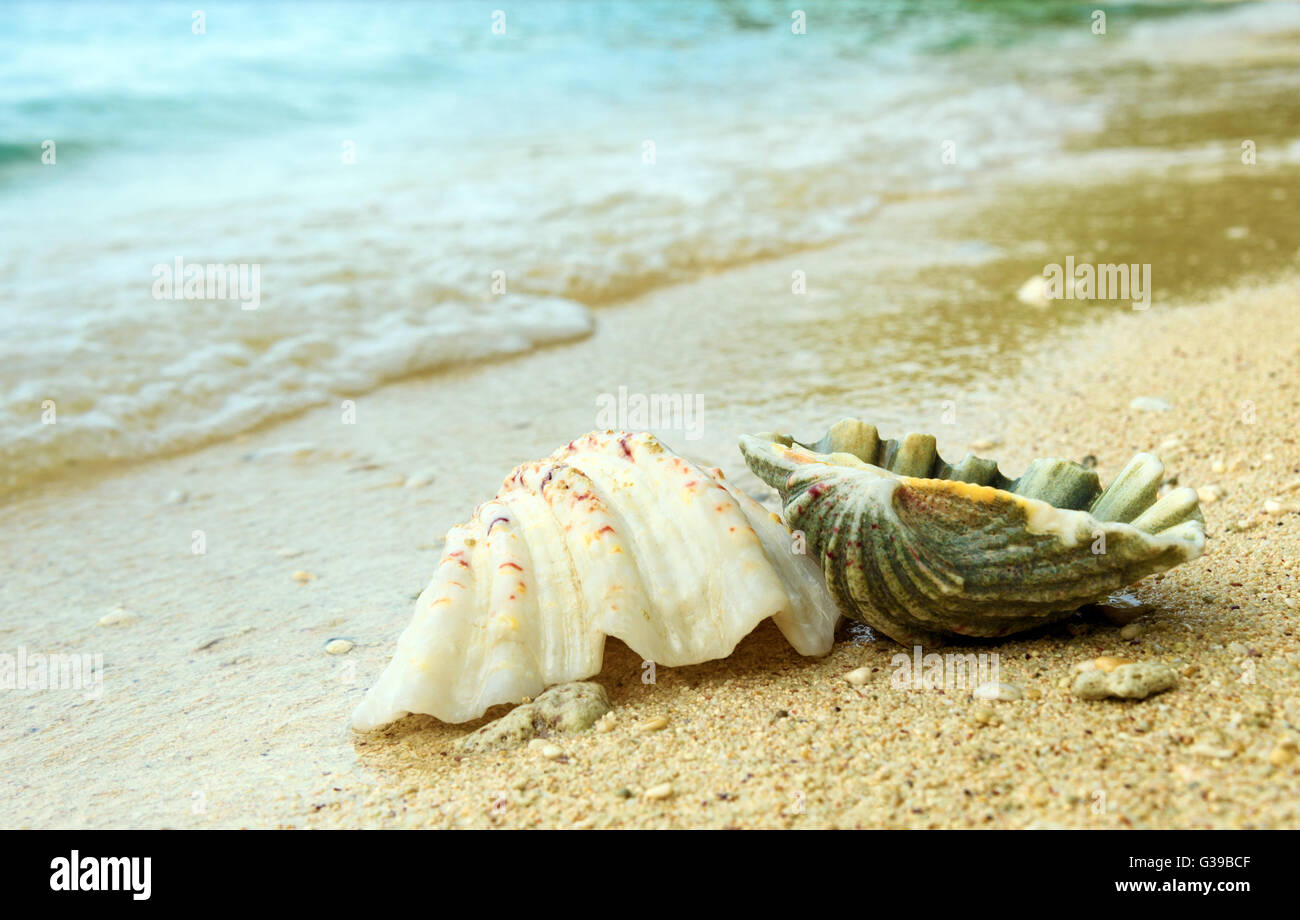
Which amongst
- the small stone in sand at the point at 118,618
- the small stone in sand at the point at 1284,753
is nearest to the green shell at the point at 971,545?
the small stone in sand at the point at 1284,753

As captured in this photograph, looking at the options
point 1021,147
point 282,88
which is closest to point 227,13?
point 282,88

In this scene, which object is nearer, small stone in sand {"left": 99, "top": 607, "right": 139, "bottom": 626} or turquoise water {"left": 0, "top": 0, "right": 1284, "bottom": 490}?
small stone in sand {"left": 99, "top": 607, "right": 139, "bottom": 626}

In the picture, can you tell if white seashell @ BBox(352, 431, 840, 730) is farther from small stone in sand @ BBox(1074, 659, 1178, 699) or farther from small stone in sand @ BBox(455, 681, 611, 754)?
→ small stone in sand @ BBox(1074, 659, 1178, 699)

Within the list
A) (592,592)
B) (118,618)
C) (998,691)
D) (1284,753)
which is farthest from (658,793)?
(118,618)

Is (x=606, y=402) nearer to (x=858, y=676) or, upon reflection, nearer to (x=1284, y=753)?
(x=858, y=676)

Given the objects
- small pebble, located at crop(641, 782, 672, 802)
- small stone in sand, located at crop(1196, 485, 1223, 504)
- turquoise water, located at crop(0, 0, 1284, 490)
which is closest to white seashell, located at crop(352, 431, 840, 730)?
small pebble, located at crop(641, 782, 672, 802)

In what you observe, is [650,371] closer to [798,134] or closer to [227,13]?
[798,134]

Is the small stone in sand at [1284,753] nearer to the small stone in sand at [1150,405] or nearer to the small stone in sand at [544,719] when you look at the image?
the small stone in sand at [544,719]
